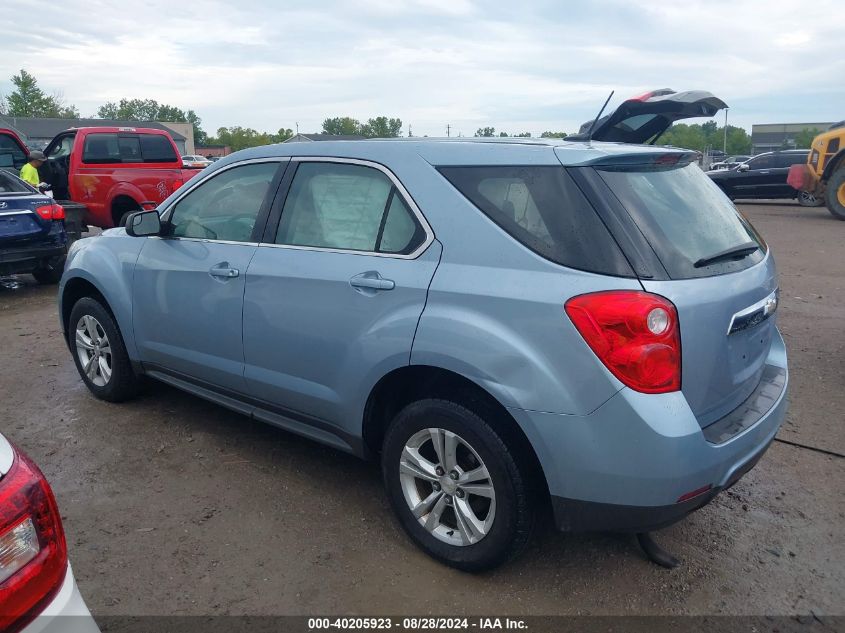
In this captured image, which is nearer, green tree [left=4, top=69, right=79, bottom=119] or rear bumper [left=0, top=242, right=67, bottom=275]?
rear bumper [left=0, top=242, right=67, bottom=275]

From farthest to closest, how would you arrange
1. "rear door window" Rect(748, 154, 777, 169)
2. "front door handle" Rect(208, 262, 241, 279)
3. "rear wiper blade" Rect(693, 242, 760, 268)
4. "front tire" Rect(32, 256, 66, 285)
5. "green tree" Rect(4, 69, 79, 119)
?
"green tree" Rect(4, 69, 79, 119) < "rear door window" Rect(748, 154, 777, 169) < "front tire" Rect(32, 256, 66, 285) < "front door handle" Rect(208, 262, 241, 279) < "rear wiper blade" Rect(693, 242, 760, 268)

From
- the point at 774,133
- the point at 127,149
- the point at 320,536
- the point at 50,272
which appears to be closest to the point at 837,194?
the point at 127,149

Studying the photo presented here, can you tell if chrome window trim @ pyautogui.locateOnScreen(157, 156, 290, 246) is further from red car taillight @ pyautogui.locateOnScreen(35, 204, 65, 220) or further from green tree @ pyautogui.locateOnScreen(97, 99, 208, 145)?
green tree @ pyautogui.locateOnScreen(97, 99, 208, 145)

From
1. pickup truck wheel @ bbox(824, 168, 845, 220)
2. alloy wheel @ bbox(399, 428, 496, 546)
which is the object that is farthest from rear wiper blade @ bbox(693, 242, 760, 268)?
pickup truck wheel @ bbox(824, 168, 845, 220)

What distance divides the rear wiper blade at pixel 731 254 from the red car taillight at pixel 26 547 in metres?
2.22

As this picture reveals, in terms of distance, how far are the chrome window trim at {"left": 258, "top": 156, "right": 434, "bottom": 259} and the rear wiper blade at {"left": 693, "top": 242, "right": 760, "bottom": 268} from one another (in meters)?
1.05

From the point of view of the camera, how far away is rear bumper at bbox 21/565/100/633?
156 centimetres

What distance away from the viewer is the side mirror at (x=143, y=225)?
4.07 m

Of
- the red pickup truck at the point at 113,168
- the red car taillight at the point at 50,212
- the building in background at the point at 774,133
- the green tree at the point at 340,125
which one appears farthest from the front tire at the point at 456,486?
the building in background at the point at 774,133

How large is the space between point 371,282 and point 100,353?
2.60 m

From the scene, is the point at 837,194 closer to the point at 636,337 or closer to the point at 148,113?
the point at 636,337

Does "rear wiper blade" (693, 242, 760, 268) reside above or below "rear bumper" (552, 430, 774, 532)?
above

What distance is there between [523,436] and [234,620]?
128 cm

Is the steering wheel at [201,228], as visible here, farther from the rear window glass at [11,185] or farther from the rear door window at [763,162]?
the rear door window at [763,162]
